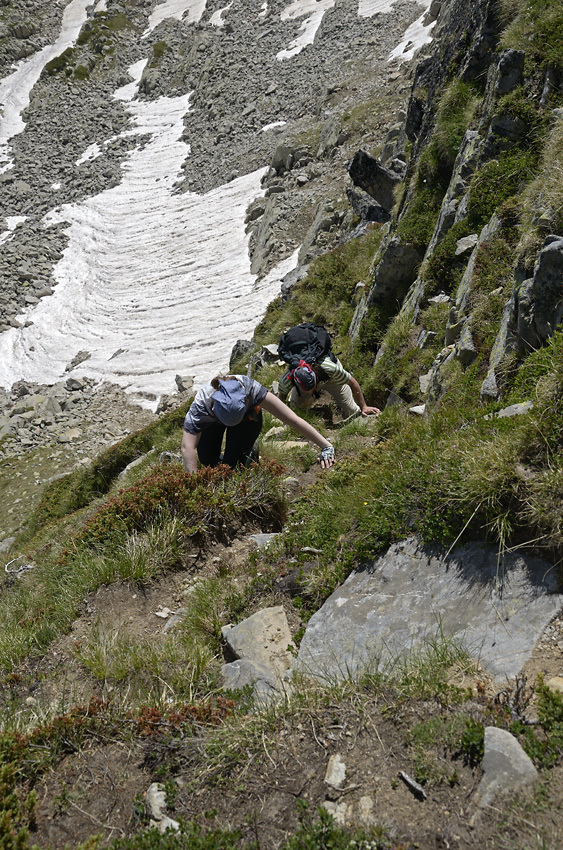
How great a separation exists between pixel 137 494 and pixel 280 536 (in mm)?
2080

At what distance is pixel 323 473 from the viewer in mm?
6879

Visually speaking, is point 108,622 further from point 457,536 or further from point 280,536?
point 457,536

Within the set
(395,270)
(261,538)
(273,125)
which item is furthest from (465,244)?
(273,125)

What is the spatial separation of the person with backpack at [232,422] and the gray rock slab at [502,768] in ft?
13.3

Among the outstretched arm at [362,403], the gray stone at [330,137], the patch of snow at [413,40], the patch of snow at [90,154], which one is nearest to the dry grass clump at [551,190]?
the outstretched arm at [362,403]

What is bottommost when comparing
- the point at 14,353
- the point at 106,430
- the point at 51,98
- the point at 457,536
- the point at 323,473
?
the point at 106,430

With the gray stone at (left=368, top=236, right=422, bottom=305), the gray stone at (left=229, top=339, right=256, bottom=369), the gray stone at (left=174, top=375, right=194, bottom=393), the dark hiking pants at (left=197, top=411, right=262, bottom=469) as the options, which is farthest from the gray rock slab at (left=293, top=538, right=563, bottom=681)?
the gray stone at (left=174, top=375, right=194, bottom=393)

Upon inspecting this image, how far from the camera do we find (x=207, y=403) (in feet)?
22.4

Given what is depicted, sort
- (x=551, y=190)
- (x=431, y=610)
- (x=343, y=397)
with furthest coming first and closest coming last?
(x=343, y=397)
(x=551, y=190)
(x=431, y=610)

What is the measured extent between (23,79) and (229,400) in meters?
82.5

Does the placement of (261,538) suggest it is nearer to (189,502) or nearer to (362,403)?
(189,502)

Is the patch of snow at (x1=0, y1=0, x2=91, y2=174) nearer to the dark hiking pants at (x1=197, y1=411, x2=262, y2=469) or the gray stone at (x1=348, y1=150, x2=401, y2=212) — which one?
the gray stone at (x1=348, y1=150, x2=401, y2=212)

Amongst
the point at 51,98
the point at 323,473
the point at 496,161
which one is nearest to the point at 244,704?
the point at 323,473

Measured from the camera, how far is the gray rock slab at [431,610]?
3.70 m
